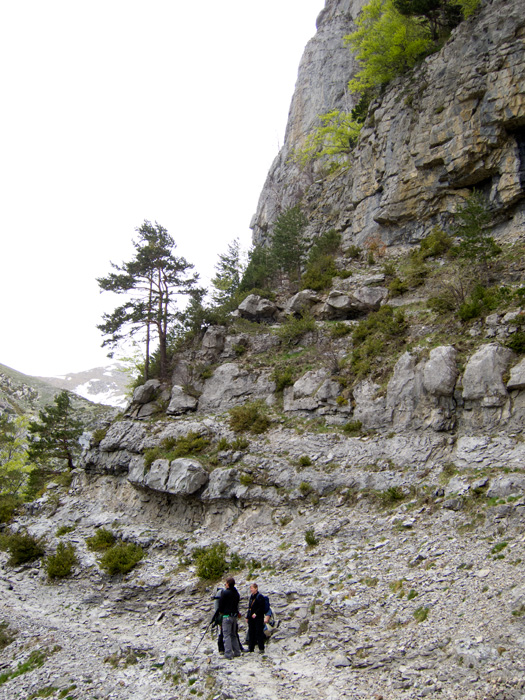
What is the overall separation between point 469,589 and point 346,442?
339 inches

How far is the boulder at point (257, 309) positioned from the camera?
29.4 metres

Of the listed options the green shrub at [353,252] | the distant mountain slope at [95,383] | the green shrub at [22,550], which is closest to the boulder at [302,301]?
the green shrub at [353,252]

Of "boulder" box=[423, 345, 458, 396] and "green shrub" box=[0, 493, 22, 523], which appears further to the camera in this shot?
"green shrub" box=[0, 493, 22, 523]

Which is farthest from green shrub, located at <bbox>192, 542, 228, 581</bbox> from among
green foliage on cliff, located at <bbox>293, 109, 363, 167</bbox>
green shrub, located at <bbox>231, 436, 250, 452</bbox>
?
green foliage on cliff, located at <bbox>293, 109, 363, 167</bbox>

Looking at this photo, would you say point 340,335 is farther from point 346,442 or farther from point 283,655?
point 283,655

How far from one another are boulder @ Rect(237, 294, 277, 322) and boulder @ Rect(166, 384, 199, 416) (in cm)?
789

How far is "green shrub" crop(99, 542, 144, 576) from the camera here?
16.7m

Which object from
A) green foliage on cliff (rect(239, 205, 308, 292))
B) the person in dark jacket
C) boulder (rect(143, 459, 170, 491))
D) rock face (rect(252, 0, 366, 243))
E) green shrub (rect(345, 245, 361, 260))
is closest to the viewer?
the person in dark jacket

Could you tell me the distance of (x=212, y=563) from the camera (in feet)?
48.4

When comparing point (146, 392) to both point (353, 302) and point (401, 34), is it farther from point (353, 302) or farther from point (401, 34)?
point (401, 34)

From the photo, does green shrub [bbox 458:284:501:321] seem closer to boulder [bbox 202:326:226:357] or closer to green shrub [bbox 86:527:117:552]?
boulder [bbox 202:326:226:357]

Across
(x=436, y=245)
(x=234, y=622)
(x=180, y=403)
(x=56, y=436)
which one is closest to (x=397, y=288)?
(x=436, y=245)

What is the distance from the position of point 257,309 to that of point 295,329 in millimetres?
5069

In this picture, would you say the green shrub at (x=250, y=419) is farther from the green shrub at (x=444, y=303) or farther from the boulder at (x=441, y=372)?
the green shrub at (x=444, y=303)
